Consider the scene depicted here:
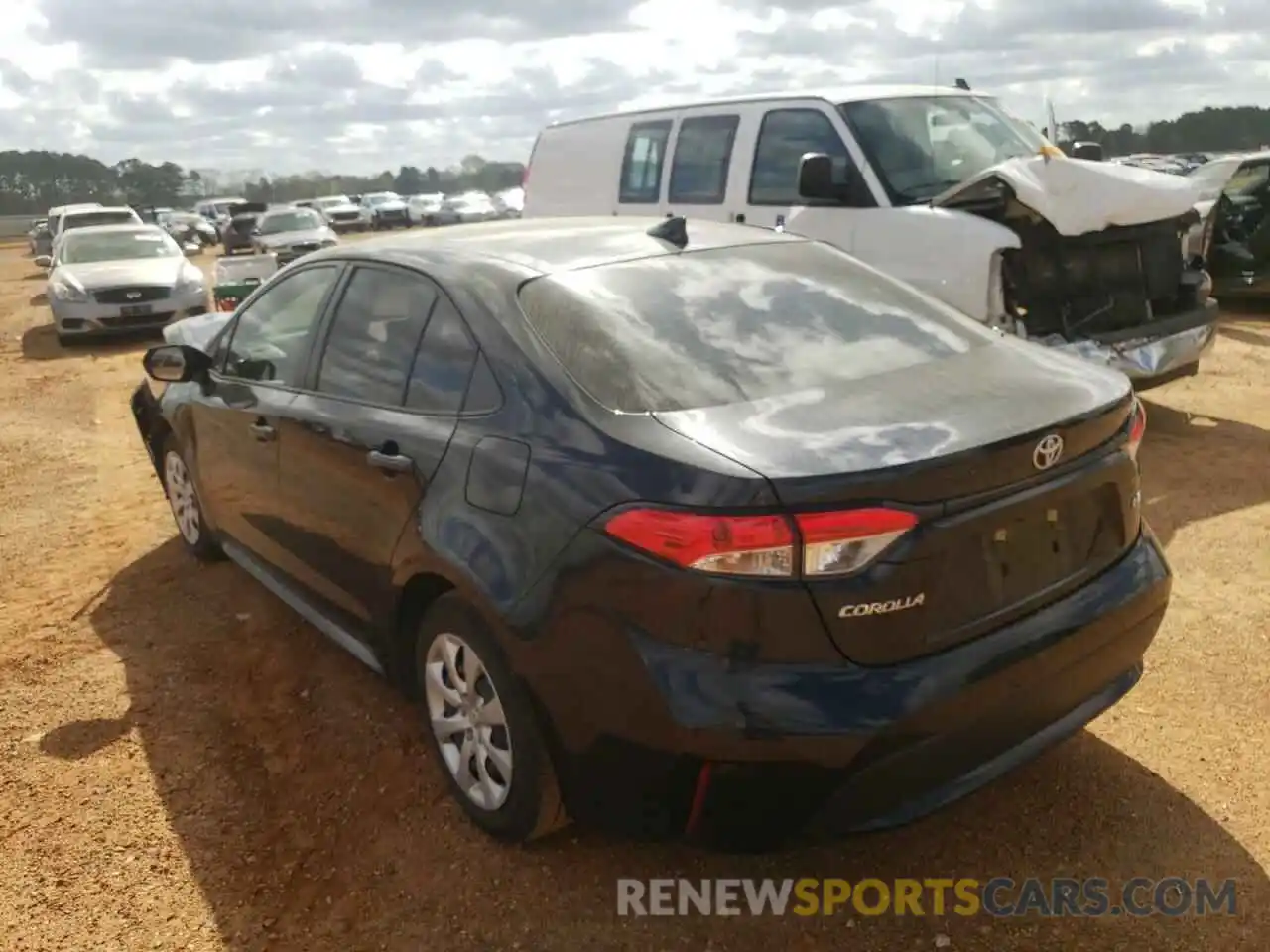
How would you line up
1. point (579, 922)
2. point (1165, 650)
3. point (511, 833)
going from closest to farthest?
point (579, 922)
point (511, 833)
point (1165, 650)

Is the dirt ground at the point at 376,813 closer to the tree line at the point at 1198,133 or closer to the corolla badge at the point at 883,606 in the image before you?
the corolla badge at the point at 883,606

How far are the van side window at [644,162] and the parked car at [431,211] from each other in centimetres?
3584

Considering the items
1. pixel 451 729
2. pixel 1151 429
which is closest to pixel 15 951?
pixel 451 729

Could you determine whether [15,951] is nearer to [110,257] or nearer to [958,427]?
[958,427]

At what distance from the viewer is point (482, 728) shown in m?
3.06

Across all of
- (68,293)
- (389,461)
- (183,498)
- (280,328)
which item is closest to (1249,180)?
(280,328)

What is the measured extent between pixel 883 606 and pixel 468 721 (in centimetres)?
128

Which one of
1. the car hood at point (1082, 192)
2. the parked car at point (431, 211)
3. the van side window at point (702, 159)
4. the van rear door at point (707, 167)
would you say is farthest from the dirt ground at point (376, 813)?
the parked car at point (431, 211)

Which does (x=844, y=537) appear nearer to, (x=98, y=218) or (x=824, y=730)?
(x=824, y=730)

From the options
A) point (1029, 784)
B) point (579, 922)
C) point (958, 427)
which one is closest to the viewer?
point (958, 427)

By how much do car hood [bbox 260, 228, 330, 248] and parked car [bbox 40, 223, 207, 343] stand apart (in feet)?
22.0

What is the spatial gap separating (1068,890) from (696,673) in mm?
1220

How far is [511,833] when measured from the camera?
3.02 m

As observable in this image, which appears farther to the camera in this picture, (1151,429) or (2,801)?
(1151,429)
